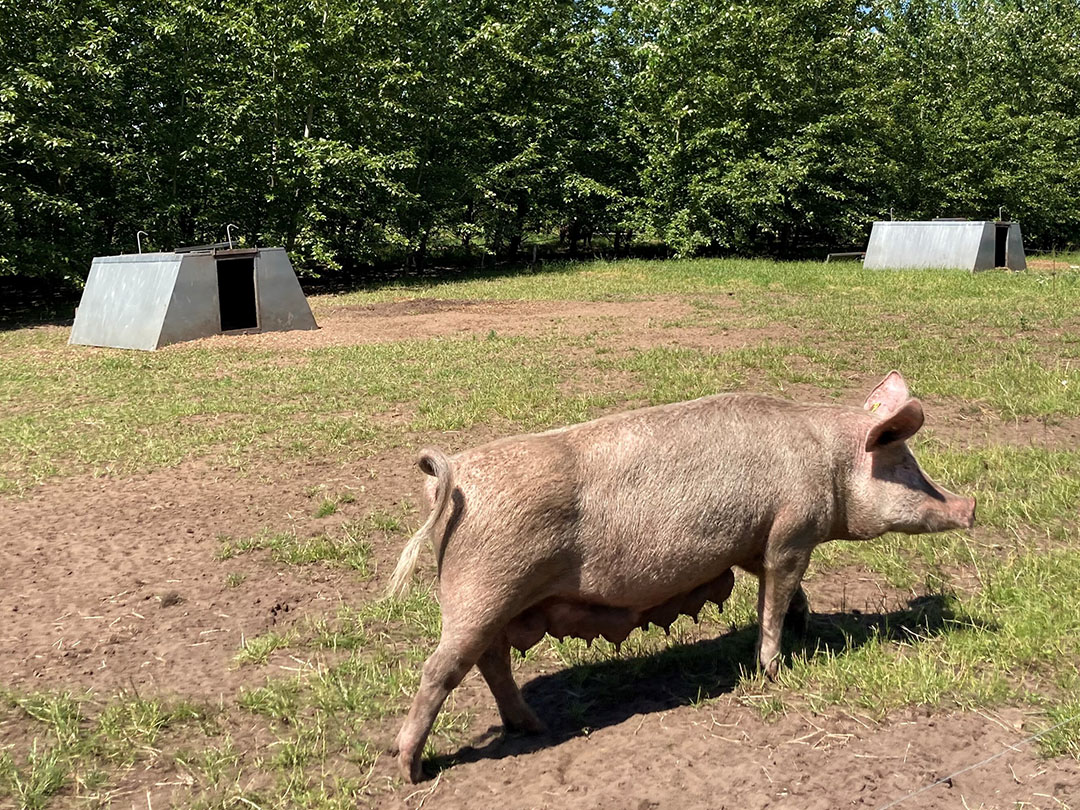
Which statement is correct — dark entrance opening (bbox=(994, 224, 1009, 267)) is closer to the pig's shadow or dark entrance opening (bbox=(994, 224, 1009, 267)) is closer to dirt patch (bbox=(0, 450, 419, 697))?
dirt patch (bbox=(0, 450, 419, 697))

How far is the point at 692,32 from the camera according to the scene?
2814cm

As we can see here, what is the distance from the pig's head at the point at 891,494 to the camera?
358cm

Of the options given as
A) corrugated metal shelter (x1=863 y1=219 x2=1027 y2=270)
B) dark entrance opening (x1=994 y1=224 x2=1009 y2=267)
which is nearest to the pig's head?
corrugated metal shelter (x1=863 y1=219 x2=1027 y2=270)

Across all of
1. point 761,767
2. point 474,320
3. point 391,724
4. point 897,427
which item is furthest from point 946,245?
point 391,724

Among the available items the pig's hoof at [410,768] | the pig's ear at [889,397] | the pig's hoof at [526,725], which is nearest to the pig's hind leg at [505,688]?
the pig's hoof at [526,725]

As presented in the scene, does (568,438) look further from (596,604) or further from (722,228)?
(722,228)

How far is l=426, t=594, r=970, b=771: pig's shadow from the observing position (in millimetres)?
3467

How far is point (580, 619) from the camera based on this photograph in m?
3.32

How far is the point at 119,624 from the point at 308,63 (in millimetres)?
19627

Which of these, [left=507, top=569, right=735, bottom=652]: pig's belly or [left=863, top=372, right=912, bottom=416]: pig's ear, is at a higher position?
[left=863, top=372, right=912, bottom=416]: pig's ear

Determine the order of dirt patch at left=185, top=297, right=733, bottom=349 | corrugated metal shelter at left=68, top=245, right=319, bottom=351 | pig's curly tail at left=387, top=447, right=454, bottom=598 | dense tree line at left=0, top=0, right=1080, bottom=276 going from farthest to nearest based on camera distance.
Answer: dense tree line at left=0, top=0, right=1080, bottom=276, dirt patch at left=185, top=297, right=733, bottom=349, corrugated metal shelter at left=68, top=245, right=319, bottom=351, pig's curly tail at left=387, top=447, right=454, bottom=598

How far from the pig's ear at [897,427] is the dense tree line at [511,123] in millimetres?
16313

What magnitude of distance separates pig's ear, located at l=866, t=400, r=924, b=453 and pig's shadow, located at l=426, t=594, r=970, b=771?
34.0 inches

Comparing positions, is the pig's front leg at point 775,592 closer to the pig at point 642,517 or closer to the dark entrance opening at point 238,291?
the pig at point 642,517
